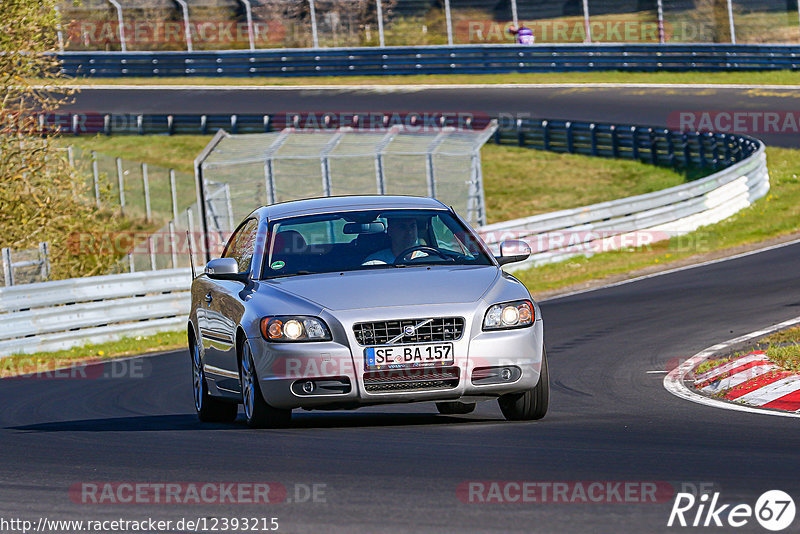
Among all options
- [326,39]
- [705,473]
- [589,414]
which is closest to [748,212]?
[589,414]

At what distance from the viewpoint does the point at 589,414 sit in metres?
9.34

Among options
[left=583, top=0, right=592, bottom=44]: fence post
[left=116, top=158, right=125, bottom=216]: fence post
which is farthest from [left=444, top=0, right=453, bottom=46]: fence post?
[left=116, top=158, right=125, bottom=216]: fence post

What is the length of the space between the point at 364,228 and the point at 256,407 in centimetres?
155

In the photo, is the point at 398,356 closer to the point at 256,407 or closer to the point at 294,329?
the point at 294,329

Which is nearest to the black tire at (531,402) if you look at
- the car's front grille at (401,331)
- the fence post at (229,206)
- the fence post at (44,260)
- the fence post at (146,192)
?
the car's front grille at (401,331)

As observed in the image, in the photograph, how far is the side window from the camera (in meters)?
9.66

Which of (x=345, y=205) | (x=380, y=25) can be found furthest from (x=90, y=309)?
(x=380, y=25)

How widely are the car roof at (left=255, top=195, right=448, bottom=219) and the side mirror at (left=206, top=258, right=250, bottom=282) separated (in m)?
0.61

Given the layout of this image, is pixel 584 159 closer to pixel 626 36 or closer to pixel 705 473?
pixel 626 36

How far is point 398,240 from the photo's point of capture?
924 cm

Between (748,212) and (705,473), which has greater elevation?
(705,473)

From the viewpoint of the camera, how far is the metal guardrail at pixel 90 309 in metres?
17.9

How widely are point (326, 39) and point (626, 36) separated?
11298 mm

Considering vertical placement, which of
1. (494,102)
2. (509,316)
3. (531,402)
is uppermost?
(509,316)
